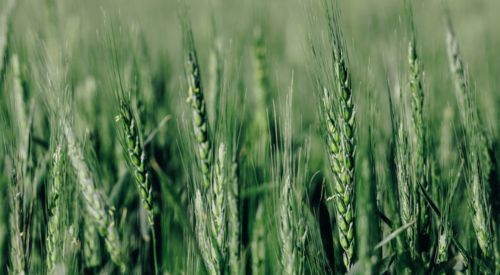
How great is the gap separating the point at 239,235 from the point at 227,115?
191 mm

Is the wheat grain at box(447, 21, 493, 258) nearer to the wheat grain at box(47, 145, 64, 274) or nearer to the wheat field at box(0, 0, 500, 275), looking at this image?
the wheat field at box(0, 0, 500, 275)

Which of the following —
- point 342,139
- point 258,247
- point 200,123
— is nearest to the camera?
point 342,139

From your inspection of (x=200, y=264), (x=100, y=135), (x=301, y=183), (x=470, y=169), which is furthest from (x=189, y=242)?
(x=100, y=135)

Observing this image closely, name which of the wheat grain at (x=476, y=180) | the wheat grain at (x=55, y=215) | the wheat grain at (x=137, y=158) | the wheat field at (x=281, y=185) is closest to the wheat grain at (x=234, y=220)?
the wheat field at (x=281, y=185)

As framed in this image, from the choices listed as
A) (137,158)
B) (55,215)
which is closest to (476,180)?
(137,158)

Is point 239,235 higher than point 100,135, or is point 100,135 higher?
point 100,135

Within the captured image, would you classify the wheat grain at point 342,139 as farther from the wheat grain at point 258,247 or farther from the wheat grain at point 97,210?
the wheat grain at point 97,210

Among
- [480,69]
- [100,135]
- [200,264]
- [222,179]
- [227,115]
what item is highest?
[480,69]

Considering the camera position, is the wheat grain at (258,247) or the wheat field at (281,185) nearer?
the wheat field at (281,185)

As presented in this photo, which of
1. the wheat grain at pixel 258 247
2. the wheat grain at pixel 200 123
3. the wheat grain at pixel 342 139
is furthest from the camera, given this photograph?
the wheat grain at pixel 258 247

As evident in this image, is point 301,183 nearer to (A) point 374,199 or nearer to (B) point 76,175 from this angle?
(A) point 374,199

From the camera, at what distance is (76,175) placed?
1.06m

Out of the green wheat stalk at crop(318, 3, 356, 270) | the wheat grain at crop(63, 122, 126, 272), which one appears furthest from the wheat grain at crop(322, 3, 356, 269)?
the wheat grain at crop(63, 122, 126, 272)

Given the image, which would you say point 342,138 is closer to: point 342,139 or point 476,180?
point 342,139
